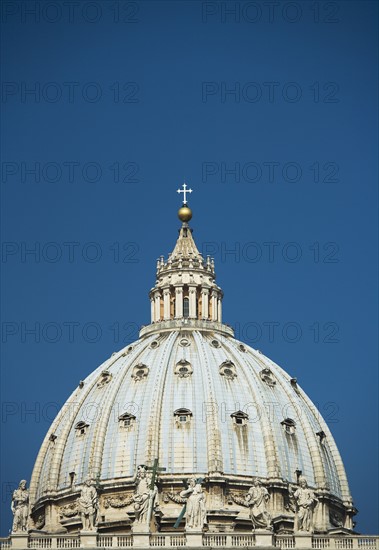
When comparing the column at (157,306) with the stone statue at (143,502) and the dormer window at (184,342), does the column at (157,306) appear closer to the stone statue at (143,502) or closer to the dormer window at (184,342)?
the dormer window at (184,342)

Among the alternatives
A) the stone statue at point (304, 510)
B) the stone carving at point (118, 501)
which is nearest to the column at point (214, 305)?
the stone carving at point (118, 501)

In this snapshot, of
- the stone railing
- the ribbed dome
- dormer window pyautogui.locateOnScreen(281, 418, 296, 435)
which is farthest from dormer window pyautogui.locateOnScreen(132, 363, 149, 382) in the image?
the stone railing

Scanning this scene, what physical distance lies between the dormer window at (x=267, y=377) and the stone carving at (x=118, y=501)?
19.0 m

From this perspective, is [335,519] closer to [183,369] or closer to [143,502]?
[183,369]

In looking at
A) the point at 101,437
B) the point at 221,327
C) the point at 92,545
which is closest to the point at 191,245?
the point at 221,327

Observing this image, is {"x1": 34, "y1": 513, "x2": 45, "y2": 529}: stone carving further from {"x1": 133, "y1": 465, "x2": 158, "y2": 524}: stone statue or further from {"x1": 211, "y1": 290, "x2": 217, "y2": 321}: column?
{"x1": 133, "y1": 465, "x2": 158, "y2": 524}: stone statue

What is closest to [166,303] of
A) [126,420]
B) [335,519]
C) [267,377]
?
[267,377]

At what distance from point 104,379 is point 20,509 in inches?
2039

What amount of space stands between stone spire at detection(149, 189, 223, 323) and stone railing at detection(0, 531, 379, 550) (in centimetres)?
5813

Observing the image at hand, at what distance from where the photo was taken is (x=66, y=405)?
576ft

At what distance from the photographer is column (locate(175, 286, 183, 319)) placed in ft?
584

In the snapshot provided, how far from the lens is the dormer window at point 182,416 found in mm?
166000

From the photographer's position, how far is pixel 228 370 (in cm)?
17088

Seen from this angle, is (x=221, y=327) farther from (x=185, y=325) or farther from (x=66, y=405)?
(x=66, y=405)
